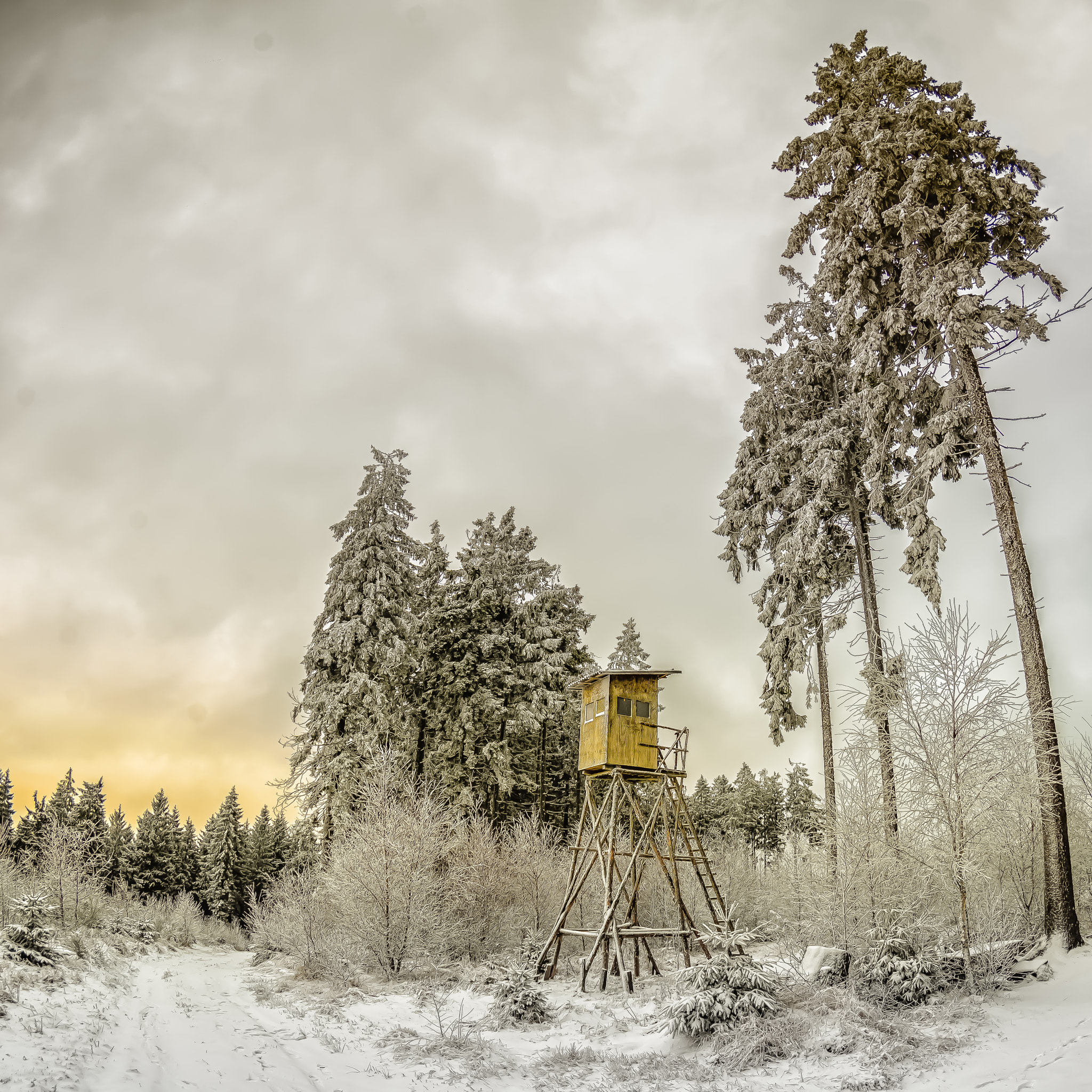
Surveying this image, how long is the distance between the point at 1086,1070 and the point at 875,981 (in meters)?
4.50

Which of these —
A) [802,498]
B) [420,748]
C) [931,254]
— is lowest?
[420,748]

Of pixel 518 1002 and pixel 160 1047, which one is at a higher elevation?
pixel 160 1047

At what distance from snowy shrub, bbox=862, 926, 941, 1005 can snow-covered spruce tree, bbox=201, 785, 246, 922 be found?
51058 mm

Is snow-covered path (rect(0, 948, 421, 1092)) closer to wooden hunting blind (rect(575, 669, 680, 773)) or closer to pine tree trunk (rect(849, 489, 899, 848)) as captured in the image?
wooden hunting blind (rect(575, 669, 680, 773))

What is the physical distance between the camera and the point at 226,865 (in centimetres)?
5428

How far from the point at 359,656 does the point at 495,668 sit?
5893mm

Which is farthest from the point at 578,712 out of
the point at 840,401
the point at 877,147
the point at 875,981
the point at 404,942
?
the point at 877,147

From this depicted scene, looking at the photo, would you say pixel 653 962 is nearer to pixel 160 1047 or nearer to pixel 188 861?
pixel 160 1047

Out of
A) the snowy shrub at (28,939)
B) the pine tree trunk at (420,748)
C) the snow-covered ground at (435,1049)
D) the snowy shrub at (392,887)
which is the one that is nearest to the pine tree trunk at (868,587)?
the snow-covered ground at (435,1049)

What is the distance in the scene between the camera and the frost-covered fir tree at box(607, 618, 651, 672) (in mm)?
39000

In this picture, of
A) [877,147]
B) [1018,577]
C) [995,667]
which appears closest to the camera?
[995,667]

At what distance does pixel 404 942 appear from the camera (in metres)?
19.4

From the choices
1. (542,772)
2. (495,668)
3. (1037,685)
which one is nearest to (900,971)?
(1037,685)

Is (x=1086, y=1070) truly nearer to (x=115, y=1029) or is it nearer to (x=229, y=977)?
(x=115, y=1029)
